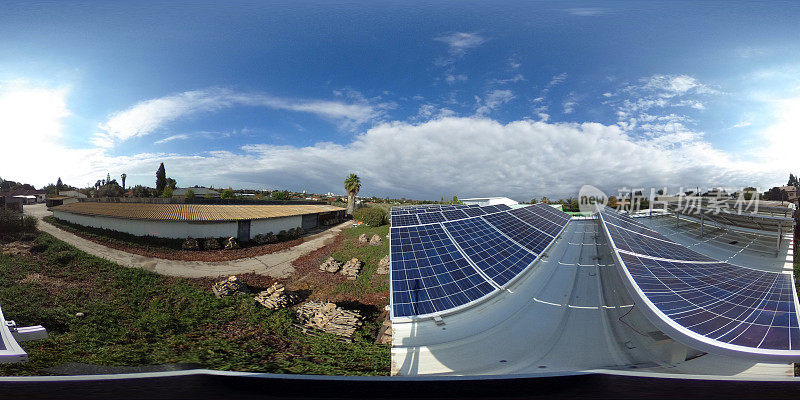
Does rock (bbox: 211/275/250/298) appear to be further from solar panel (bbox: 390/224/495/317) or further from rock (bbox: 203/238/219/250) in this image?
solar panel (bbox: 390/224/495/317)

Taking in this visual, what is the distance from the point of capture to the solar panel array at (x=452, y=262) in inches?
66.5

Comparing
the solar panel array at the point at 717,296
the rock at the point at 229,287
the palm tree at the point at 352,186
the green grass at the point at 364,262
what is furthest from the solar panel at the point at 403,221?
the palm tree at the point at 352,186

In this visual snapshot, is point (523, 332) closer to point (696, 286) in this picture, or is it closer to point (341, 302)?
point (696, 286)

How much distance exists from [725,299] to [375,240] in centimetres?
697

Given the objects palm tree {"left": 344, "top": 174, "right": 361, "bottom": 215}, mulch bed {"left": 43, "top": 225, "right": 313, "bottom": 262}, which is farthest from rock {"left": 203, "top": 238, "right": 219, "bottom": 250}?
palm tree {"left": 344, "top": 174, "right": 361, "bottom": 215}

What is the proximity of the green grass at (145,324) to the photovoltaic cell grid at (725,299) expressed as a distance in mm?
1771

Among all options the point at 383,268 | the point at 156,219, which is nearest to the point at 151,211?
the point at 156,219

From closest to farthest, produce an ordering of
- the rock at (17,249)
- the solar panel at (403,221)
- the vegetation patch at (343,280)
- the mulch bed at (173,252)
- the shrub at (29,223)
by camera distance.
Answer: the solar panel at (403,221)
the rock at (17,249)
the shrub at (29,223)
the mulch bed at (173,252)
the vegetation patch at (343,280)

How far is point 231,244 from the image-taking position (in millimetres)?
5191

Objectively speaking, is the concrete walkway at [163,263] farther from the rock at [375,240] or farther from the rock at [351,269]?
the rock at [375,240]

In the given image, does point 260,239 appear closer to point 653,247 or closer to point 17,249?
point 17,249

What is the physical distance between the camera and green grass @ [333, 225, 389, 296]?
16.5ft

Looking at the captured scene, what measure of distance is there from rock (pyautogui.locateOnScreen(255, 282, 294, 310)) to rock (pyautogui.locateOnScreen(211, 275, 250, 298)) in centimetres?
33

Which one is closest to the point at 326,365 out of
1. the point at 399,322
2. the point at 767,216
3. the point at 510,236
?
the point at 399,322
